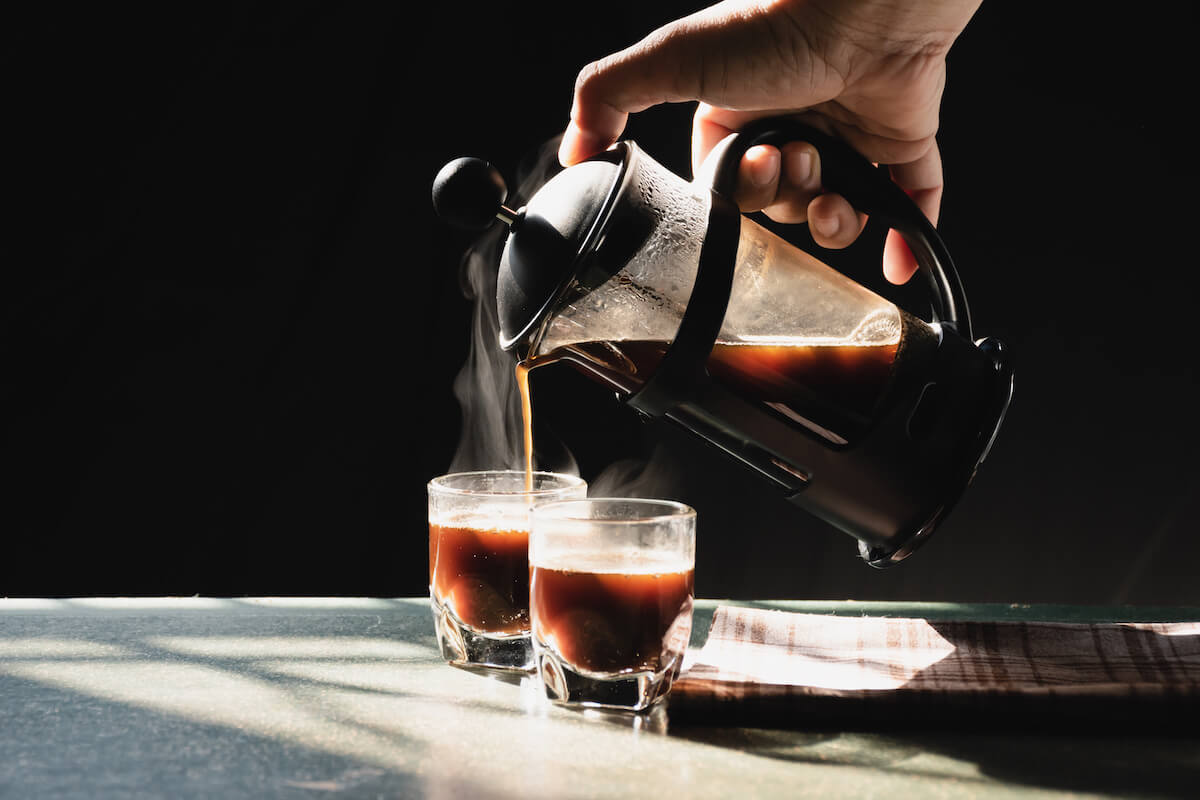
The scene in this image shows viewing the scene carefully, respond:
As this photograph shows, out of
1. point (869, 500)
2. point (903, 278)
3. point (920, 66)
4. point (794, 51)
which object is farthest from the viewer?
point (903, 278)

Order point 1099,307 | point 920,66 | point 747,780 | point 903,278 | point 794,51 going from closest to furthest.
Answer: point 747,780, point 794,51, point 920,66, point 903,278, point 1099,307

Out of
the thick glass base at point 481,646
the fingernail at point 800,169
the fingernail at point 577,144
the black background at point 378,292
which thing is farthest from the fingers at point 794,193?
the black background at point 378,292

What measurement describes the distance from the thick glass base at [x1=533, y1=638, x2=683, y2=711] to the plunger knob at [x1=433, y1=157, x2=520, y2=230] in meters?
0.34

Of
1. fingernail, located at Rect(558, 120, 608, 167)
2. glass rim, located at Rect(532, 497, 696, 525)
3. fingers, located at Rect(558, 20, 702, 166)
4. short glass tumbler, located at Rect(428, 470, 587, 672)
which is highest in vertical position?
fingers, located at Rect(558, 20, 702, 166)

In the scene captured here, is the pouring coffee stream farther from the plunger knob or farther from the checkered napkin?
the checkered napkin

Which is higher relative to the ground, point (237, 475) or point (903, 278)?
point (903, 278)

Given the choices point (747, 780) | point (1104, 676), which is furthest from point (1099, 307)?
point (747, 780)

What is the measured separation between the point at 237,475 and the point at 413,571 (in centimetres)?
38

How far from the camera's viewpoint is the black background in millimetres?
1944

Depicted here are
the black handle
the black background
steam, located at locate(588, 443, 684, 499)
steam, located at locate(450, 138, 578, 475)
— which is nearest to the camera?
→ the black handle

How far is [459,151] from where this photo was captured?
201cm

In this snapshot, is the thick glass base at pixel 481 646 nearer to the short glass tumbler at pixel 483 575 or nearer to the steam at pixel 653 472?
the short glass tumbler at pixel 483 575

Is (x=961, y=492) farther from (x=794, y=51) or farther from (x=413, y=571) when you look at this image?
(x=413, y=571)

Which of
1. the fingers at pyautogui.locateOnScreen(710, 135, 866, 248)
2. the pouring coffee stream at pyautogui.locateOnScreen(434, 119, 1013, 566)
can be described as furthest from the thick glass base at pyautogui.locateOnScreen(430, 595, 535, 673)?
the fingers at pyautogui.locateOnScreen(710, 135, 866, 248)
